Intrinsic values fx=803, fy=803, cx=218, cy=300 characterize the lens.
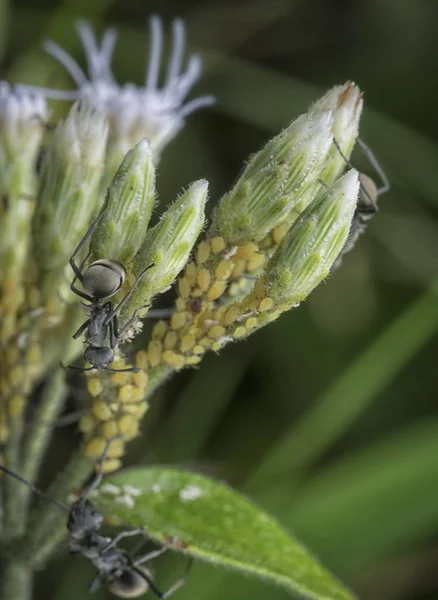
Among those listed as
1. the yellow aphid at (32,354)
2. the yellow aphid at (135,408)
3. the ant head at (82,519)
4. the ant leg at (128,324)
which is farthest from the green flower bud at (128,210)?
the ant head at (82,519)

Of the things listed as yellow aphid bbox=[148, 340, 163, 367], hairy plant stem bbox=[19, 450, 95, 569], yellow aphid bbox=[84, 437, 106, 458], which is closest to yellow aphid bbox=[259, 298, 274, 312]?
yellow aphid bbox=[148, 340, 163, 367]

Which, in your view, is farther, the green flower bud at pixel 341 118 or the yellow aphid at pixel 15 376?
the yellow aphid at pixel 15 376

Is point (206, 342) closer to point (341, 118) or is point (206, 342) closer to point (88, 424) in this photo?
point (88, 424)

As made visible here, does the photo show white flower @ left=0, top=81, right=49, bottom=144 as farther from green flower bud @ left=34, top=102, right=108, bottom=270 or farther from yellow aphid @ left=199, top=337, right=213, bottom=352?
yellow aphid @ left=199, top=337, right=213, bottom=352

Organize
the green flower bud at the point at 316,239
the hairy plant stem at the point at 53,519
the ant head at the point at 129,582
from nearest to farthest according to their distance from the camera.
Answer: the green flower bud at the point at 316,239, the hairy plant stem at the point at 53,519, the ant head at the point at 129,582

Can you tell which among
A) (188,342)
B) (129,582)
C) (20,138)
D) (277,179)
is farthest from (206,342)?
(20,138)

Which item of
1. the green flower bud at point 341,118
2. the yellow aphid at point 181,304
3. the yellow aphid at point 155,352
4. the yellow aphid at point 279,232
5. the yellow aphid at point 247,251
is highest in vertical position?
the green flower bud at point 341,118

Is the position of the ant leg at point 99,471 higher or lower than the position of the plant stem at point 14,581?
higher

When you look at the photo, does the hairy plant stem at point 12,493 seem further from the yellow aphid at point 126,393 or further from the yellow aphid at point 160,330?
the yellow aphid at point 160,330
